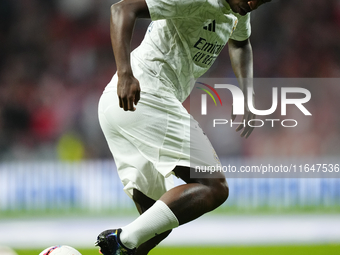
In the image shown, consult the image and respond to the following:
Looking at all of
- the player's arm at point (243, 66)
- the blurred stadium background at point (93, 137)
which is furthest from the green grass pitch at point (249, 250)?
the player's arm at point (243, 66)

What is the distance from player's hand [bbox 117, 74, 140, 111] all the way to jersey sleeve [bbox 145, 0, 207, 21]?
0.93 ft

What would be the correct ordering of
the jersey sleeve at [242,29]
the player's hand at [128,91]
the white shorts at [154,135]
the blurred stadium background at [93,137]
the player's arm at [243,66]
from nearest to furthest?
the player's hand at [128,91], the white shorts at [154,135], the jersey sleeve at [242,29], the player's arm at [243,66], the blurred stadium background at [93,137]

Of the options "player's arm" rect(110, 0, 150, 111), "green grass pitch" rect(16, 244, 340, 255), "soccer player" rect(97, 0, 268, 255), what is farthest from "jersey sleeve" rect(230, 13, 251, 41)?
"green grass pitch" rect(16, 244, 340, 255)

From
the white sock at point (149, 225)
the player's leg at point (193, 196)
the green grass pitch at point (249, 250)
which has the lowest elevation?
the green grass pitch at point (249, 250)

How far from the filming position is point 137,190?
7.32 ft

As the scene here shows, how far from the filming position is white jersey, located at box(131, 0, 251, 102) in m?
1.92

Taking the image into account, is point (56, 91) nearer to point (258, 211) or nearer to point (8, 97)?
point (8, 97)

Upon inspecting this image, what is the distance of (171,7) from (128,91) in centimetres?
40

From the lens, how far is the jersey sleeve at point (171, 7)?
1.71 m

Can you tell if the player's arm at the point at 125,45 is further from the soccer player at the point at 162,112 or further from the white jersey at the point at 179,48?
the white jersey at the point at 179,48

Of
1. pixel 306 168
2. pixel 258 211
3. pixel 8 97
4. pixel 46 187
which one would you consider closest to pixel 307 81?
pixel 306 168

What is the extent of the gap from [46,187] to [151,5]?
3.75 m

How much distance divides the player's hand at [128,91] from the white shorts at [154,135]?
0.83 feet

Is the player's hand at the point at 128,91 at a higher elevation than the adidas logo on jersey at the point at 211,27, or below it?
below
